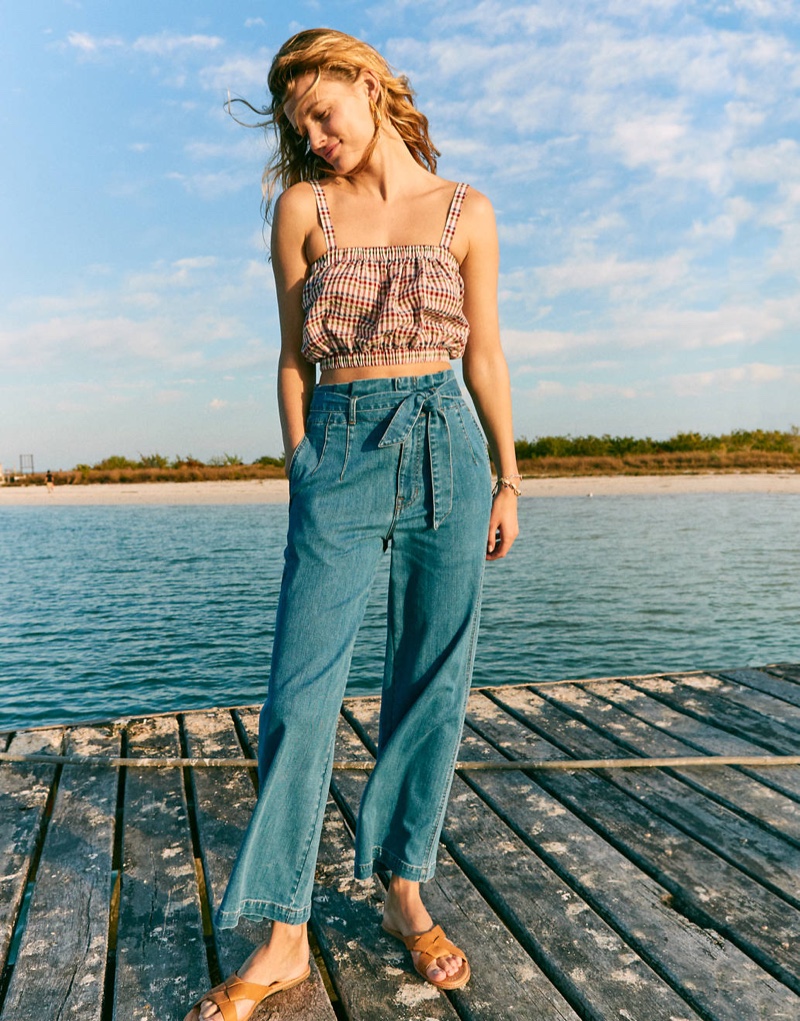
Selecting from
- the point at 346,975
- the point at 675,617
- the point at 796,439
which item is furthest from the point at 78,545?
the point at 796,439

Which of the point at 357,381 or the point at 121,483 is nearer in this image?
the point at 357,381

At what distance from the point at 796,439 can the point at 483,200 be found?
135 feet

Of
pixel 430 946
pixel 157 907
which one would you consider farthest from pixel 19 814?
pixel 430 946

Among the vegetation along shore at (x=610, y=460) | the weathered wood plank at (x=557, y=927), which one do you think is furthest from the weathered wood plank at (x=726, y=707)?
the vegetation along shore at (x=610, y=460)

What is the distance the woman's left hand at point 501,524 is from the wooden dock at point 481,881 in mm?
915

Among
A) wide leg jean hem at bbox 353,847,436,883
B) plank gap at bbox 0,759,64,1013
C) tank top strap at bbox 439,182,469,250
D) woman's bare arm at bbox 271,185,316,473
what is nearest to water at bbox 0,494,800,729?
plank gap at bbox 0,759,64,1013

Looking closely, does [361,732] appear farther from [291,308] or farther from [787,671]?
[787,671]

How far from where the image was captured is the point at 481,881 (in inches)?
87.4

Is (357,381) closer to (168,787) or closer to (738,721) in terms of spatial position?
A: (168,787)

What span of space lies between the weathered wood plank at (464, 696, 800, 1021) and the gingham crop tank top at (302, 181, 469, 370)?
145cm

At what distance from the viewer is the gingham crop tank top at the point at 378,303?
5.79 ft

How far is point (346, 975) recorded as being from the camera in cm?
182

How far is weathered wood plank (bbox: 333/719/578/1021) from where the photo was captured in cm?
169

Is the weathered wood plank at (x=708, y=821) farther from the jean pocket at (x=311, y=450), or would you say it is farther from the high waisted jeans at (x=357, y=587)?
the jean pocket at (x=311, y=450)
